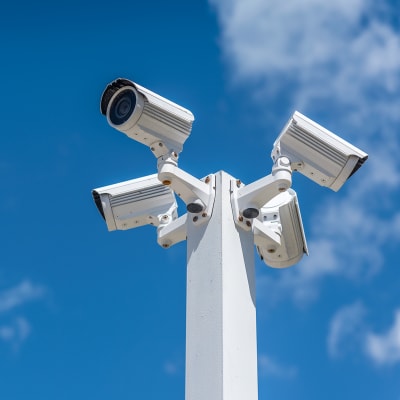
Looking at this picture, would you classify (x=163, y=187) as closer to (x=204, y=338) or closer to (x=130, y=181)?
(x=130, y=181)

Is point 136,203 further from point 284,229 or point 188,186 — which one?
point 284,229

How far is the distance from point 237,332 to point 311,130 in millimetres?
1646

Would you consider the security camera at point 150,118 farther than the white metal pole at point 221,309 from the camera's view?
Yes

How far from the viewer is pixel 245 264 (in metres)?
6.46

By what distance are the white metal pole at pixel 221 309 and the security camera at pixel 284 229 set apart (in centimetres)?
74

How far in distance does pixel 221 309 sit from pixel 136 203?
67.9 inches

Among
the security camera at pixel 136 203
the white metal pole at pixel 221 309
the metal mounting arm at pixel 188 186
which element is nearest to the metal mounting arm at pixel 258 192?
the white metal pole at pixel 221 309

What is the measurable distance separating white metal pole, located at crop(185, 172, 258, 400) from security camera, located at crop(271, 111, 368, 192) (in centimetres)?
49

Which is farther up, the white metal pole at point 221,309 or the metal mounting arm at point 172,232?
the metal mounting arm at point 172,232

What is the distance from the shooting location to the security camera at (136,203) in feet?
24.5

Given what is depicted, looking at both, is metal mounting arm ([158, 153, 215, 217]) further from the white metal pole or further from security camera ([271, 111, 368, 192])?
security camera ([271, 111, 368, 192])

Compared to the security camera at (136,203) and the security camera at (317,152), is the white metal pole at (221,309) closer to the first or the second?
the security camera at (317,152)

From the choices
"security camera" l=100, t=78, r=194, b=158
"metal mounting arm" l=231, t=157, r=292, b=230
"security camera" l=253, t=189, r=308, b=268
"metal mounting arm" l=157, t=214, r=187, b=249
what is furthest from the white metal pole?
"security camera" l=253, t=189, r=308, b=268

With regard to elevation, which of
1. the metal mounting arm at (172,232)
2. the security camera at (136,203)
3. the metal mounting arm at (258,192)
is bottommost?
the metal mounting arm at (258,192)
